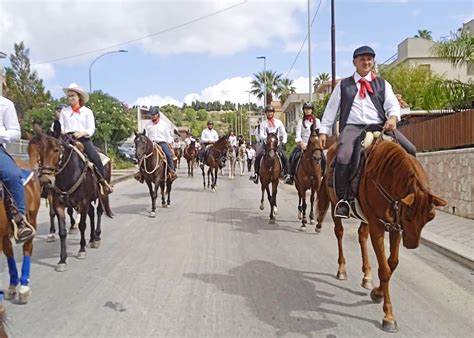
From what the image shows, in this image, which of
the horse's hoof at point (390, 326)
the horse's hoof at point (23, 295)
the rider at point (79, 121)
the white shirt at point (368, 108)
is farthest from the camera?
the rider at point (79, 121)

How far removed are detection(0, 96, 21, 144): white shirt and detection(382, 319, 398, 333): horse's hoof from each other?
451 centimetres

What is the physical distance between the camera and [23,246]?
6336 mm

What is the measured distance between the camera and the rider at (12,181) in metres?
5.57

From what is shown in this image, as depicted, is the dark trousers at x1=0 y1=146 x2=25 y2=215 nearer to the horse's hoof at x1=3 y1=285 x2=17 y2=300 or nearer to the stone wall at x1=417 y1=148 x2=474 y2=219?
the horse's hoof at x1=3 y1=285 x2=17 y2=300

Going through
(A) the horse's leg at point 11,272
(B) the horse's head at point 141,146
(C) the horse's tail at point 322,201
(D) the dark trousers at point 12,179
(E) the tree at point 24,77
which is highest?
(E) the tree at point 24,77

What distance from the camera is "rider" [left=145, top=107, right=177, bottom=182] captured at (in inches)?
560

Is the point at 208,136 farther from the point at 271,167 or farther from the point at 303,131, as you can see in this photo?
the point at 303,131

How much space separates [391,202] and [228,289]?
99.2 inches

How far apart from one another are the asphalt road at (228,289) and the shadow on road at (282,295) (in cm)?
1

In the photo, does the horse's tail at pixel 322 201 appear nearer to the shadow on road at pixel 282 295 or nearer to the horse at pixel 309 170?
the shadow on road at pixel 282 295

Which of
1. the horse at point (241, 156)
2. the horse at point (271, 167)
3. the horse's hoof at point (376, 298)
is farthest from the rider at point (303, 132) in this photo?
the horse at point (241, 156)

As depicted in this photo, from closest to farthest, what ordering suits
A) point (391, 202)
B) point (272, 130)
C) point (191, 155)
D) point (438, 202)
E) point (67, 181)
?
point (438, 202), point (391, 202), point (67, 181), point (272, 130), point (191, 155)

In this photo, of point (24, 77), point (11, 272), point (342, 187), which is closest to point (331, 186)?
point (342, 187)

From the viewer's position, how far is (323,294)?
6141 mm
